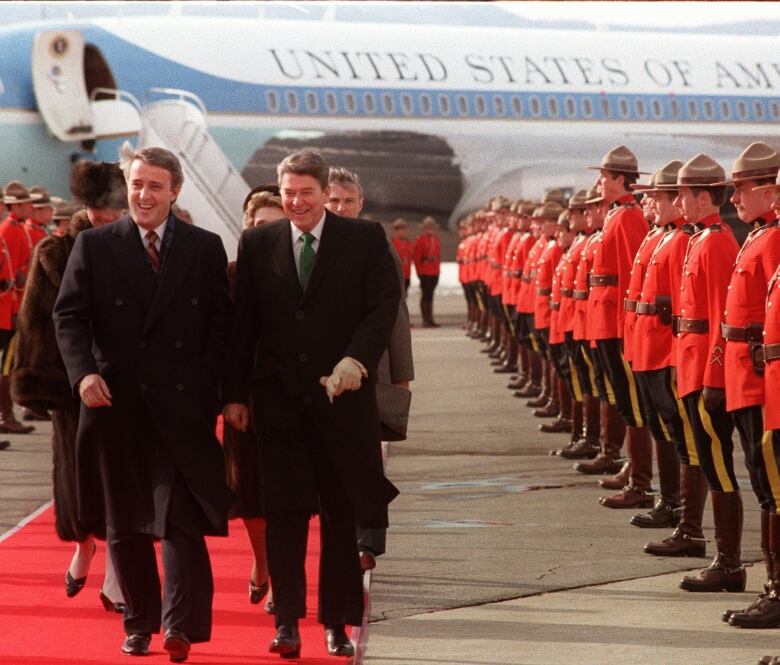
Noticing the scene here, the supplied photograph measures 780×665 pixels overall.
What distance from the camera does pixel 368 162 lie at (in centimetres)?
2570

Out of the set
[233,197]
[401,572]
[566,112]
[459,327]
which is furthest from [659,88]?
[401,572]

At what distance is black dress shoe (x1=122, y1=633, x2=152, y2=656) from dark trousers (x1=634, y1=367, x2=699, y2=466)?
10.0 ft

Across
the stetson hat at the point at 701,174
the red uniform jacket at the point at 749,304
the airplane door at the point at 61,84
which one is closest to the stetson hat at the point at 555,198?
the stetson hat at the point at 701,174

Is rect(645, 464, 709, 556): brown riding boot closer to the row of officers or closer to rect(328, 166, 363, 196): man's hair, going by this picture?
the row of officers

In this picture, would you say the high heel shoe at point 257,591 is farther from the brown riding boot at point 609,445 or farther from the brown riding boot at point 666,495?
the brown riding boot at point 609,445

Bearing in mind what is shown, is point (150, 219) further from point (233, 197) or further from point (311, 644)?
point (233, 197)

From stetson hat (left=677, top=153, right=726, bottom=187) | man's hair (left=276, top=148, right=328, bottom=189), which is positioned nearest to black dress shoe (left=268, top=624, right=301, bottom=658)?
man's hair (left=276, top=148, right=328, bottom=189)

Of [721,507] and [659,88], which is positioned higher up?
[659,88]

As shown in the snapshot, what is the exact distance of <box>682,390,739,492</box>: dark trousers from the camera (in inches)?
283

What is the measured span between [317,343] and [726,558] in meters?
2.24

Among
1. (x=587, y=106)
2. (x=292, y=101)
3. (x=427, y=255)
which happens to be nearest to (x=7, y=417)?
(x=292, y=101)

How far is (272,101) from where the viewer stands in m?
24.8

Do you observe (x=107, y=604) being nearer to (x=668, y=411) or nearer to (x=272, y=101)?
(x=668, y=411)

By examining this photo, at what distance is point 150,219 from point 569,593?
96.7 inches
